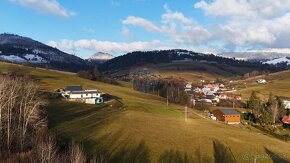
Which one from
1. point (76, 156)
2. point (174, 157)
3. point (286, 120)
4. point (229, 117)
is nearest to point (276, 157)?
point (174, 157)

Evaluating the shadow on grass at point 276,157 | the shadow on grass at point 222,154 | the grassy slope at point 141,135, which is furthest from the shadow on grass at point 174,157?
the shadow on grass at point 276,157

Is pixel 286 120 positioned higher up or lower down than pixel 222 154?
lower down

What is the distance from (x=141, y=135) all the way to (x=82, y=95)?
5200 cm

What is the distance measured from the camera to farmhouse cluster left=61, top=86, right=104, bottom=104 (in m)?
112

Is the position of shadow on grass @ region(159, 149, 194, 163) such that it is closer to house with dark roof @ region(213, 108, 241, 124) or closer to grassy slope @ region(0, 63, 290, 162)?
grassy slope @ region(0, 63, 290, 162)

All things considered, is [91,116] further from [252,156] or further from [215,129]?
[252,156]

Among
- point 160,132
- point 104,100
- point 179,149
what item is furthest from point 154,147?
point 104,100

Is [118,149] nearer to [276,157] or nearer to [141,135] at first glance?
[141,135]

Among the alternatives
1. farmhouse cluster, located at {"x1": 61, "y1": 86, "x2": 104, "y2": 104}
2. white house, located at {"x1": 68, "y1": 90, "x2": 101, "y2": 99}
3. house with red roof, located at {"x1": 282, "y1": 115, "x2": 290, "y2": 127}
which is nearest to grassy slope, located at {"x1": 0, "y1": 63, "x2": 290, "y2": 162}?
farmhouse cluster, located at {"x1": 61, "y1": 86, "x2": 104, "y2": 104}

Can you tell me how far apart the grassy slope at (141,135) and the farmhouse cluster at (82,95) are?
1380cm

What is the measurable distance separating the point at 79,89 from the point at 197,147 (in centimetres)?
6563

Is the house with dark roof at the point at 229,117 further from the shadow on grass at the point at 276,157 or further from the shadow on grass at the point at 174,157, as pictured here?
the shadow on grass at the point at 174,157

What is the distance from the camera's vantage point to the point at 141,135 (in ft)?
226

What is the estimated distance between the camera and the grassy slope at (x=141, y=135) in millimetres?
57500
